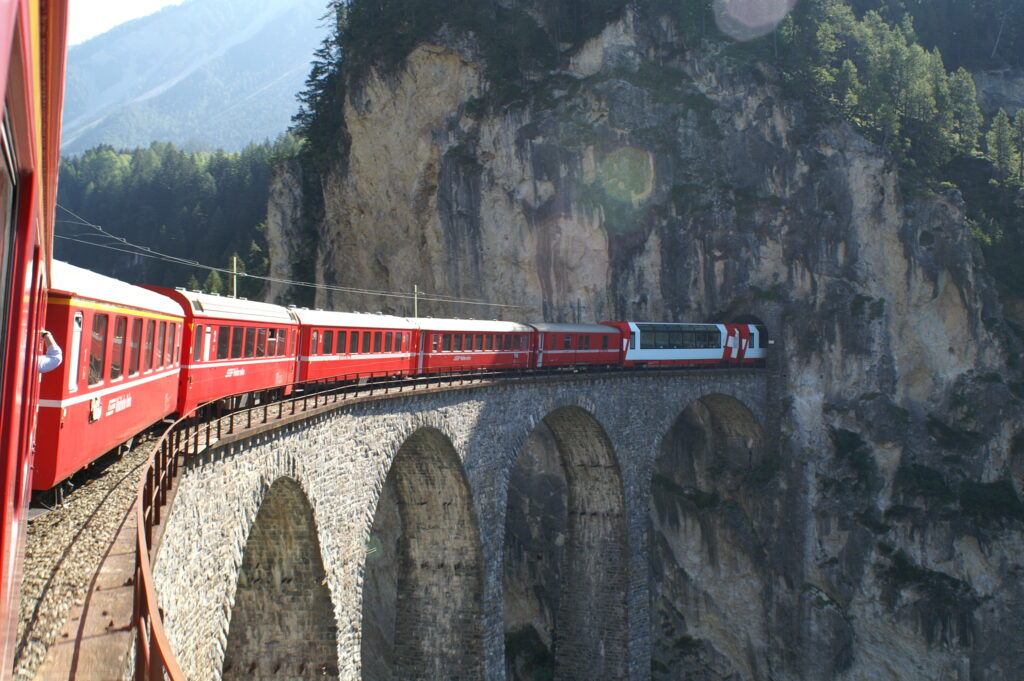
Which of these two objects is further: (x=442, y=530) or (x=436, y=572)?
(x=436, y=572)

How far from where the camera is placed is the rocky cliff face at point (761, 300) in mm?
33656

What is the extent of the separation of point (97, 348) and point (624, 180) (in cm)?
3127

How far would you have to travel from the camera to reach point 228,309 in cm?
1530

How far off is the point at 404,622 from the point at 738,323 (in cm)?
2182

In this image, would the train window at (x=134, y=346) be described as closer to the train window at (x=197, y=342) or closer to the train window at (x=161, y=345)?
the train window at (x=161, y=345)

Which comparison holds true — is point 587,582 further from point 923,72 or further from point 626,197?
point 923,72

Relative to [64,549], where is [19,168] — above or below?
above

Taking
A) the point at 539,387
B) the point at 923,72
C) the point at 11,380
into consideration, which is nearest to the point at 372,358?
the point at 539,387

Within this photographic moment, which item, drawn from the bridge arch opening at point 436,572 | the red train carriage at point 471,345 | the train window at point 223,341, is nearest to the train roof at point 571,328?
the red train carriage at point 471,345

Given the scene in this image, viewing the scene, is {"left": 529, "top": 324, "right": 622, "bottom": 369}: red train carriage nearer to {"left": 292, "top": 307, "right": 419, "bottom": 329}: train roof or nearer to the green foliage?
{"left": 292, "top": 307, "right": 419, "bottom": 329}: train roof

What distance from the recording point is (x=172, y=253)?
84.7 metres

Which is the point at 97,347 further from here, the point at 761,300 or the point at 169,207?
the point at 169,207

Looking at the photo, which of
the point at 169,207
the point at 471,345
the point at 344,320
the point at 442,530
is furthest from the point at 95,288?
the point at 169,207

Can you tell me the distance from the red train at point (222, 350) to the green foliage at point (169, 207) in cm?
5406
